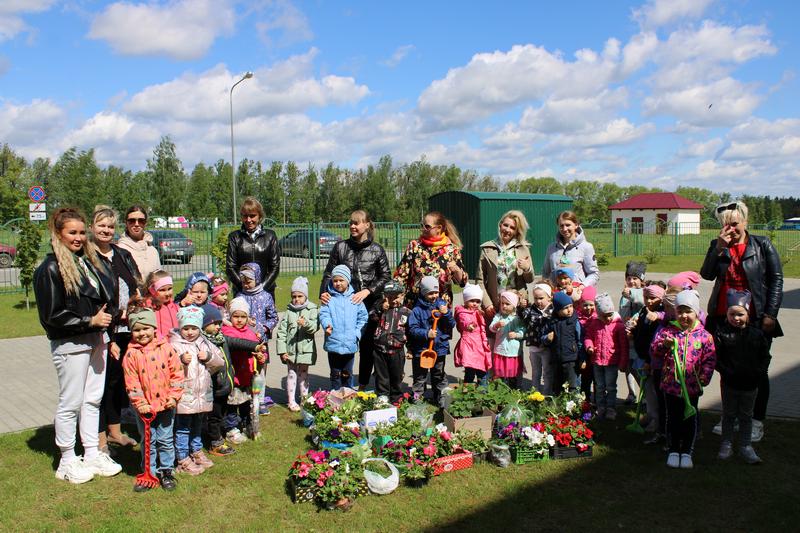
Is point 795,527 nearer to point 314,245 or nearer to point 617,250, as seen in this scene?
point 314,245

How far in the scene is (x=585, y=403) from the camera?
538 centimetres

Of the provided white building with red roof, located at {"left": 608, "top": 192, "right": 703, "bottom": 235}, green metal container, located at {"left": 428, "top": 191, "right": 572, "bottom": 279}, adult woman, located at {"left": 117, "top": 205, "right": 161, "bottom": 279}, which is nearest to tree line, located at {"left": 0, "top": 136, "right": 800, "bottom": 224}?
white building with red roof, located at {"left": 608, "top": 192, "right": 703, "bottom": 235}

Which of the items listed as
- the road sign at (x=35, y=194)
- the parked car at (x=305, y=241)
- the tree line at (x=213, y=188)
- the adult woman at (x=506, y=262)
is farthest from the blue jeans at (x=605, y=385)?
the tree line at (x=213, y=188)

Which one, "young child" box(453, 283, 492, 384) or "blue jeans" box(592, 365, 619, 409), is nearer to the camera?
"blue jeans" box(592, 365, 619, 409)

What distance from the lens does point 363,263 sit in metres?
6.38

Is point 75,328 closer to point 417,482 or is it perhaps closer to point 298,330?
point 298,330

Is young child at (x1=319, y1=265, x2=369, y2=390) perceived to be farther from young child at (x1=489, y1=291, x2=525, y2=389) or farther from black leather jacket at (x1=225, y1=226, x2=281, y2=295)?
young child at (x1=489, y1=291, x2=525, y2=389)

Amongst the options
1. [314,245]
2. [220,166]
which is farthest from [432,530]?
[220,166]

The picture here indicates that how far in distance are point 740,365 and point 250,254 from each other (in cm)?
443

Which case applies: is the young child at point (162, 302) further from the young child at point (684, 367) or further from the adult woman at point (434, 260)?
the young child at point (684, 367)

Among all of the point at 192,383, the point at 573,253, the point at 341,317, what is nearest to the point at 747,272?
the point at 573,253

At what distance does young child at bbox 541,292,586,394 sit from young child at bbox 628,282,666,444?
1.70 feet

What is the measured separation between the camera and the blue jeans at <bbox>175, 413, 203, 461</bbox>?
476 cm

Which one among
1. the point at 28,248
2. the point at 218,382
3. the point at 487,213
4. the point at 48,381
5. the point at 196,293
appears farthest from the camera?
the point at 487,213
